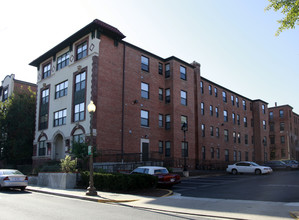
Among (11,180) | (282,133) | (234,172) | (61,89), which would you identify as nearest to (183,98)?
(234,172)

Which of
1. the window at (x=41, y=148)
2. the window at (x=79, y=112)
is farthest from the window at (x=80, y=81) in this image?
the window at (x=41, y=148)

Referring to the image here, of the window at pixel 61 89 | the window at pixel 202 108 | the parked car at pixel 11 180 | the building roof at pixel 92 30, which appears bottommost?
the parked car at pixel 11 180

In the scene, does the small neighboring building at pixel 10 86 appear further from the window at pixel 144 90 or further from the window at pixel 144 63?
the window at pixel 144 90

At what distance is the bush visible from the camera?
54.8 ft

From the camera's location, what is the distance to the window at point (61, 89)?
103 feet

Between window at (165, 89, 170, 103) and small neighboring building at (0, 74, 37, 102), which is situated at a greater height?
small neighboring building at (0, 74, 37, 102)

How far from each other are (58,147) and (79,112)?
20.2 ft

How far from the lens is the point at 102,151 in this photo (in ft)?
86.1

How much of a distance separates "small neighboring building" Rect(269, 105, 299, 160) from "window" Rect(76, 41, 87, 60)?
51234mm

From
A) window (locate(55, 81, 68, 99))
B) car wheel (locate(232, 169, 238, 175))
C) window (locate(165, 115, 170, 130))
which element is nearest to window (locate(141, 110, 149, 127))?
window (locate(165, 115, 170, 130))

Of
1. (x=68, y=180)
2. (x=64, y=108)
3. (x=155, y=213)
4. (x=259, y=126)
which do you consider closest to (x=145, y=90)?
(x=64, y=108)

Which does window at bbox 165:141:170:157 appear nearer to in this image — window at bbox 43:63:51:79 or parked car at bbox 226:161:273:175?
parked car at bbox 226:161:273:175

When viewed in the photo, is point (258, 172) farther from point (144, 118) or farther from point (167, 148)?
point (144, 118)

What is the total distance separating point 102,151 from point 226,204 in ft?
53.2
